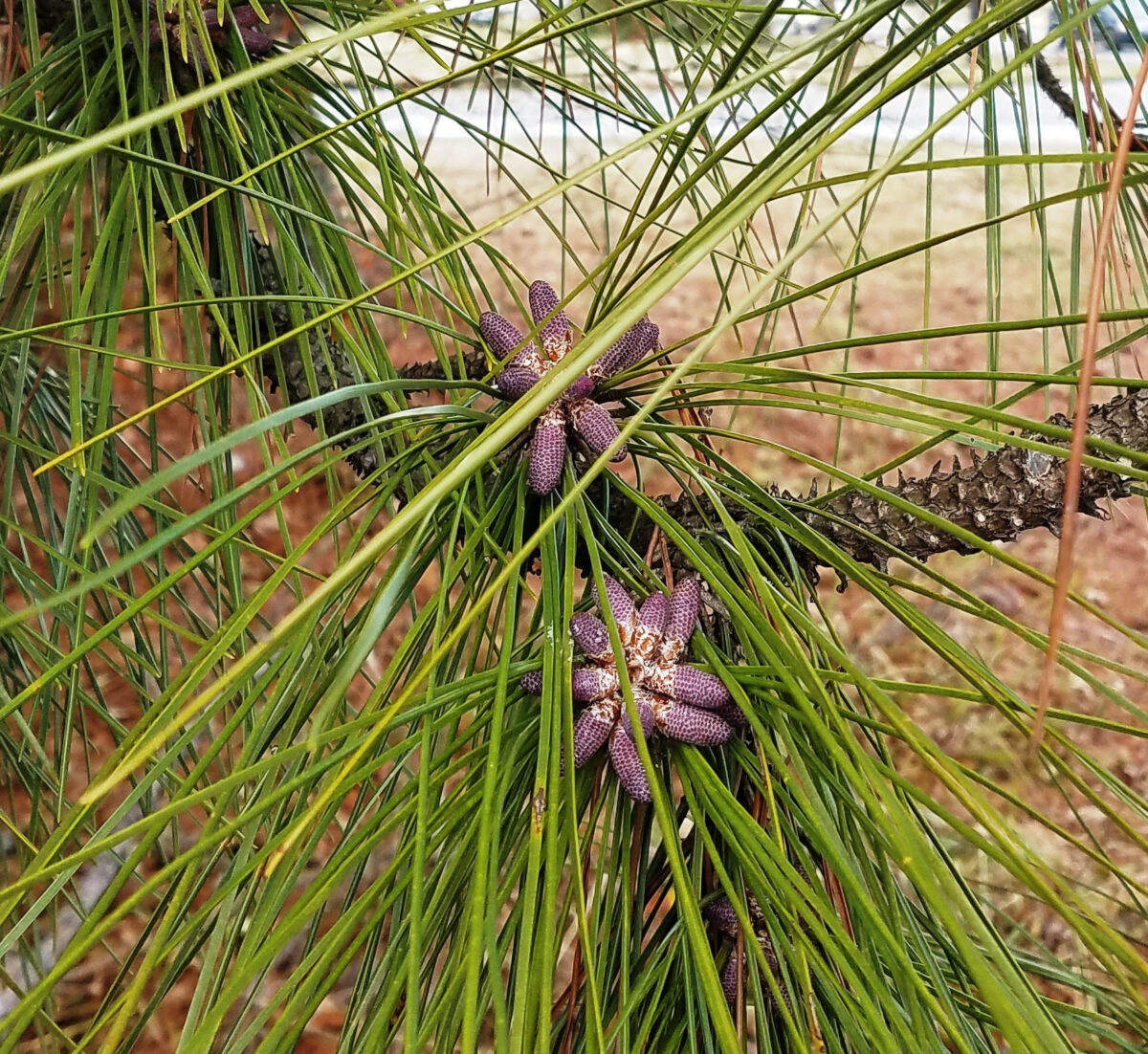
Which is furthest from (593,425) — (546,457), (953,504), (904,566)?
(904,566)

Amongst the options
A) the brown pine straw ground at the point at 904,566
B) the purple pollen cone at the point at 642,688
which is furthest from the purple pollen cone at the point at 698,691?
the brown pine straw ground at the point at 904,566

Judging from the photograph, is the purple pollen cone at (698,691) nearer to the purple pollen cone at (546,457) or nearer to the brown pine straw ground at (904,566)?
the purple pollen cone at (546,457)

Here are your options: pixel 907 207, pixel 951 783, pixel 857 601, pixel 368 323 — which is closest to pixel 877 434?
pixel 857 601

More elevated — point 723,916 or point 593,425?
point 593,425

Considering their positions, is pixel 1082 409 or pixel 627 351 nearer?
pixel 1082 409

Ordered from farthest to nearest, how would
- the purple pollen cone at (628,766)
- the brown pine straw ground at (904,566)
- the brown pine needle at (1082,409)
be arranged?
the brown pine straw ground at (904,566)
the purple pollen cone at (628,766)
the brown pine needle at (1082,409)

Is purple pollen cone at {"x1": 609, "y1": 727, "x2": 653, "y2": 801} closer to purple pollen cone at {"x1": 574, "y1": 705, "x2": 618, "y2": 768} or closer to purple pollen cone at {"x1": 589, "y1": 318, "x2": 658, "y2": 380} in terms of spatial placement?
purple pollen cone at {"x1": 574, "y1": 705, "x2": 618, "y2": 768}

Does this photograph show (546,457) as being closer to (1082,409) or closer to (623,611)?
(623,611)

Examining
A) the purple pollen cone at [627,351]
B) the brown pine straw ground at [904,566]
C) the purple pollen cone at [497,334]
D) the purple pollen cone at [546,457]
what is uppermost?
the purple pollen cone at [497,334]
